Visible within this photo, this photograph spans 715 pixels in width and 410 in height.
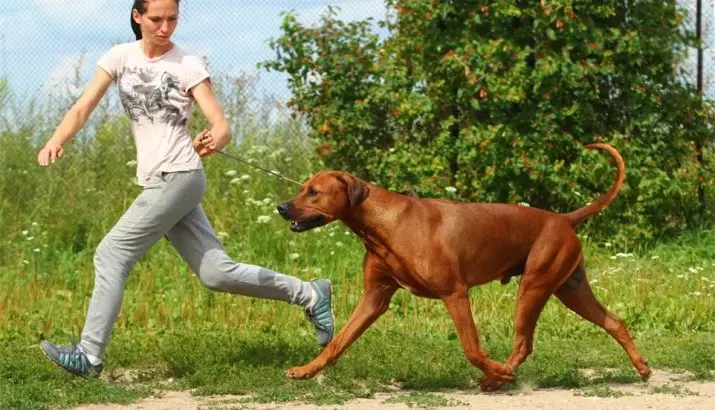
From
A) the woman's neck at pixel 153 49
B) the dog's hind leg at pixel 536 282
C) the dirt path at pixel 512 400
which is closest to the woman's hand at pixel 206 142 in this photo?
the woman's neck at pixel 153 49

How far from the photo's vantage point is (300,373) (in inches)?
248

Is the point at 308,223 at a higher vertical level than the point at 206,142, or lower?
lower

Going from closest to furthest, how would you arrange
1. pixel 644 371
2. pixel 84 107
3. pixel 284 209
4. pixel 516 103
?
1. pixel 284 209
2. pixel 84 107
3. pixel 644 371
4. pixel 516 103

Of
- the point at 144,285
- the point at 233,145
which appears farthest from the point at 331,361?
the point at 233,145

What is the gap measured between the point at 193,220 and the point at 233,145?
23.0ft

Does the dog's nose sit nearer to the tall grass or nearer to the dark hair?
the tall grass

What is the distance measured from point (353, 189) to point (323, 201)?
0.16 m

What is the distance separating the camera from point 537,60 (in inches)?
460

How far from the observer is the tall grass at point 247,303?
22.0 ft

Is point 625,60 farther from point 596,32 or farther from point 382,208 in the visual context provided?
point 382,208

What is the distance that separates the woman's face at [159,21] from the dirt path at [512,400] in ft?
5.98

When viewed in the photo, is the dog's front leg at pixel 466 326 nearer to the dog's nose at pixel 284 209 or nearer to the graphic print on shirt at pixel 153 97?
the dog's nose at pixel 284 209

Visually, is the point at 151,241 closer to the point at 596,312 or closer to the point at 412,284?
the point at 412,284

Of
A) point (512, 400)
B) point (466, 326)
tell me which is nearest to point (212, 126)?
point (466, 326)
